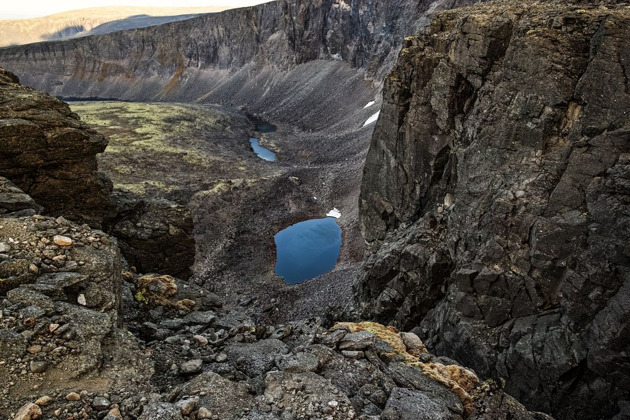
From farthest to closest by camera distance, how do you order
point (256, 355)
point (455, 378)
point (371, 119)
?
point (371, 119), point (256, 355), point (455, 378)

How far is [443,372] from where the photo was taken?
1070cm

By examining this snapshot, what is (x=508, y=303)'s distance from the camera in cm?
1698

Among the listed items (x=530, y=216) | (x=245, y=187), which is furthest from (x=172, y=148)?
(x=530, y=216)

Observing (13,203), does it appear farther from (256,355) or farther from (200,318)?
(256,355)

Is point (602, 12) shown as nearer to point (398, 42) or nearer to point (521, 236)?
point (521, 236)

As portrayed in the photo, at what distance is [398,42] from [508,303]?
79.2 m

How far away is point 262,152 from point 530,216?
69.9m

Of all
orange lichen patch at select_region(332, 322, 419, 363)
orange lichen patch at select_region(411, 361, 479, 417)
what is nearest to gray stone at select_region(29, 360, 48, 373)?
orange lichen patch at select_region(332, 322, 419, 363)

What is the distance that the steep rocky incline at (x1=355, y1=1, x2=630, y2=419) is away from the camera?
14031mm

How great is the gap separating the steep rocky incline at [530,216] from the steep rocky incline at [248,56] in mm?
50970

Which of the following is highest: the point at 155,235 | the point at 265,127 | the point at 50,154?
the point at 50,154

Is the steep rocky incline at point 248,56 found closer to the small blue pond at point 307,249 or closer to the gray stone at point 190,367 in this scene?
the small blue pond at point 307,249

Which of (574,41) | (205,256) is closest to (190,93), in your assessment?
(205,256)

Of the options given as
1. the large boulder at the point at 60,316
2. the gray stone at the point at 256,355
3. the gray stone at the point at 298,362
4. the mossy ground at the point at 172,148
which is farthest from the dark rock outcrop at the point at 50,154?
the mossy ground at the point at 172,148
